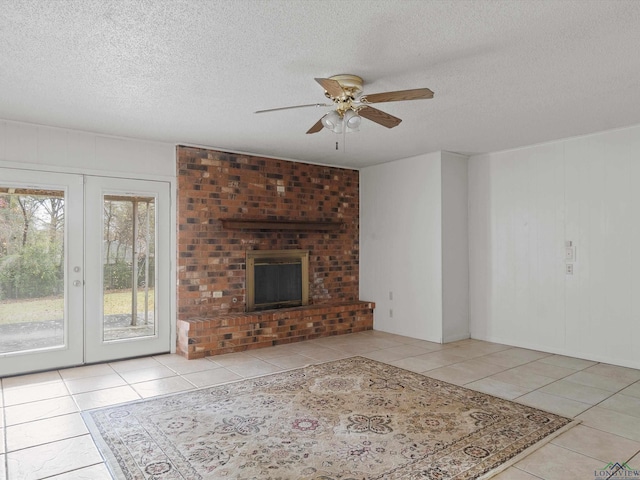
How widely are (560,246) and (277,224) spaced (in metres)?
3.33

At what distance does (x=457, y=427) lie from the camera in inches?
116

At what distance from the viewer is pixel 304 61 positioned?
2.79 meters

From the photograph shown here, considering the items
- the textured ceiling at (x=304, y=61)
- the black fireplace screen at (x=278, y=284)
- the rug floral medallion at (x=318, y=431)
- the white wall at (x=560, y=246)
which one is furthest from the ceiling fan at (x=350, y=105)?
the black fireplace screen at (x=278, y=284)

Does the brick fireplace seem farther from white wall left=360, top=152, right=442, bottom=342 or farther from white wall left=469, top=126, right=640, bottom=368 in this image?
white wall left=469, top=126, right=640, bottom=368

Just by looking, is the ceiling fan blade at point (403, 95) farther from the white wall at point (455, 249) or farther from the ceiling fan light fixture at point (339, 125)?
the white wall at point (455, 249)

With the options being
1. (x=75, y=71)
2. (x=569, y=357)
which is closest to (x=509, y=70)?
(x=75, y=71)

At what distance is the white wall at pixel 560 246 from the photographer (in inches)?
175

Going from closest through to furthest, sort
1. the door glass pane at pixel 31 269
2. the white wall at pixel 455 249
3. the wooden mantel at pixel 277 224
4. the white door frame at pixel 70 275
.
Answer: the door glass pane at pixel 31 269
the white door frame at pixel 70 275
the wooden mantel at pixel 277 224
the white wall at pixel 455 249

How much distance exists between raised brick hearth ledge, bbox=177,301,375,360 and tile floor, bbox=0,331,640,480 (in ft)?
0.52

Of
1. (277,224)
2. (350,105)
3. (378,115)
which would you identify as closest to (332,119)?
(350,105)

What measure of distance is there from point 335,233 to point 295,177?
3.44 feet

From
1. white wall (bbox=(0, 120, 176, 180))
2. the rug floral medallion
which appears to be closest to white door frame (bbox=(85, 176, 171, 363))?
white wall (bbox=(0, 120, 176, 180))

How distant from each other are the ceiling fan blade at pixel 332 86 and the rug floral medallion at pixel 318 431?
7.22 feet

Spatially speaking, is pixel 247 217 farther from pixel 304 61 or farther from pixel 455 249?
pixel 304 61
